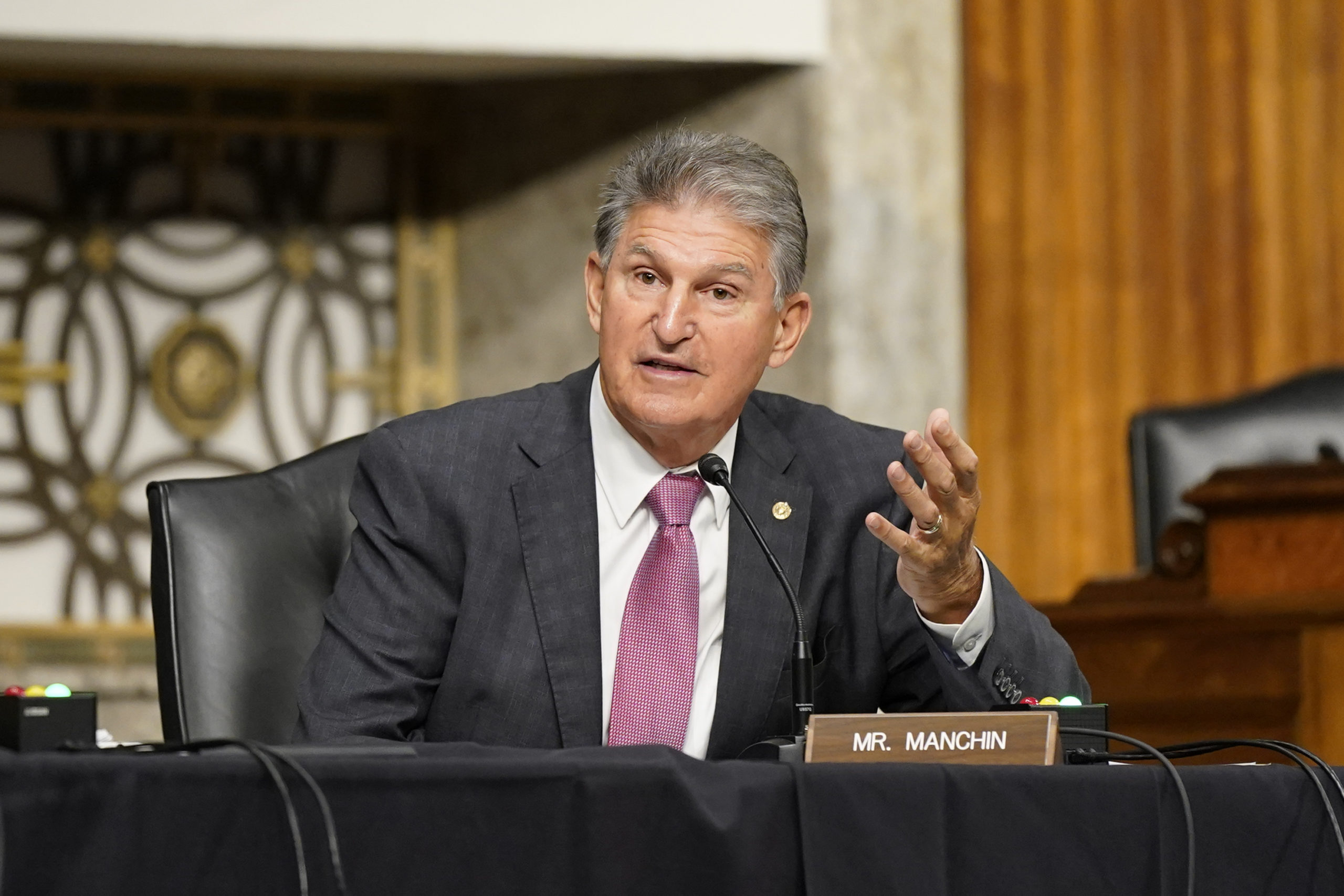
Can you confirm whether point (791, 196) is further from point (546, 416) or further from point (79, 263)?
point (79, 263)

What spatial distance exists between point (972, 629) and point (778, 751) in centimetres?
44

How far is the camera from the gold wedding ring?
5.71 ft

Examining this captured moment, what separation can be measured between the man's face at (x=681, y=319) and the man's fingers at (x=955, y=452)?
0.37m

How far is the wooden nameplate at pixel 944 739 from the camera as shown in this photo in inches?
53.1

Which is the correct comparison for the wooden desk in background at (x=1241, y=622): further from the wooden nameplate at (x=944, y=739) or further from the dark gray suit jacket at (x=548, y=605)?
the wooden nameplate at (x=944, y=739)

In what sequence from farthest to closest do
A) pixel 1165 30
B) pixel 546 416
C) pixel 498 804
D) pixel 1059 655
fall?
pixel 1165 30, pixel 546 416, pixel 1059 655, pixel 498 804

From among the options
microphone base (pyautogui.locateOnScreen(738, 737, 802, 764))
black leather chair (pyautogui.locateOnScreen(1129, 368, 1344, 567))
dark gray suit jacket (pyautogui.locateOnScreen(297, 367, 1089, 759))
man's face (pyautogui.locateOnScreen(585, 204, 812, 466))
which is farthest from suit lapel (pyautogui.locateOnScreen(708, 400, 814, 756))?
black leather chair (pyautogui.locateOnScreen(1129, 368, 1344, 567))

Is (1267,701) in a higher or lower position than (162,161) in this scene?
lower

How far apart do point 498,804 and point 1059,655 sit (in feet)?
3.10

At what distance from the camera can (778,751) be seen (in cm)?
147

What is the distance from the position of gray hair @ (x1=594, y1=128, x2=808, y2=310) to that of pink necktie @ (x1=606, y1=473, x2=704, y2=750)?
11.8 inches

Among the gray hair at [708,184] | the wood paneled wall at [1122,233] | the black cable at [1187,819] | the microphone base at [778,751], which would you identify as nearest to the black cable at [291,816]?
the microphone base at [778,751]

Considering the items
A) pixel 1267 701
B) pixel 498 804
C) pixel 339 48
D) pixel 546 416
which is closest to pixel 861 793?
pixel 498 804

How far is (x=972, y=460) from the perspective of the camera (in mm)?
1690
